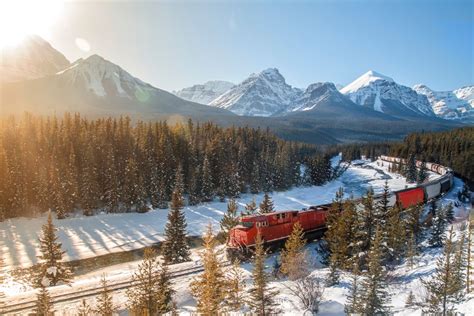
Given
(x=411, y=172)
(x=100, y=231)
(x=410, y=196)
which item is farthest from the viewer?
(x=411, y=172)

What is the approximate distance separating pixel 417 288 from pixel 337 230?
8015 millimetres

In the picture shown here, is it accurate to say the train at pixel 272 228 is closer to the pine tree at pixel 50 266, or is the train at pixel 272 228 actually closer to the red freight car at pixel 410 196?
the red freight car at pixel 410 196

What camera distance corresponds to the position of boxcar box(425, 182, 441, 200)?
202 ft

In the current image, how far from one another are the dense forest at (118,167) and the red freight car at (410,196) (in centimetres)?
4405

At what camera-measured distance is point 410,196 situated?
56.6 metres

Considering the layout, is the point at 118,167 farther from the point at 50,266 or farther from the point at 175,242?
the point at 50,266

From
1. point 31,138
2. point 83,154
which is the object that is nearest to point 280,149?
point 83,154

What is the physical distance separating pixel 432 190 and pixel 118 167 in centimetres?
6474

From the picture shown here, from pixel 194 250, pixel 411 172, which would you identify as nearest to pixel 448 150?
pixel 411 172

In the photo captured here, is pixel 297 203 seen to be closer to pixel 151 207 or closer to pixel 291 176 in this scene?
pixel 291 176

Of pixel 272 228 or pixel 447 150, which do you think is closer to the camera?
pixel 272 228

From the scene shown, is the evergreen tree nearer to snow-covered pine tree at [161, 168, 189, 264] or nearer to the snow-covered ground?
snow-covered pine tree at [161, 168, 189, 264]

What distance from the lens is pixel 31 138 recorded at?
77.3 m

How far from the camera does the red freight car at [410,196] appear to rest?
54506 mm
